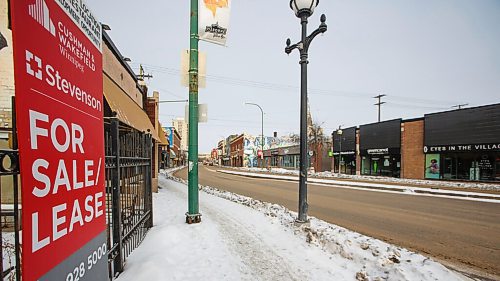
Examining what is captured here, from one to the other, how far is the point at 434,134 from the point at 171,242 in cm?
3011

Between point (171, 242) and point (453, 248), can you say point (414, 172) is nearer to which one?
point (453, 248)

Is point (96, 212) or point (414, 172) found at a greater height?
point (96, 212)

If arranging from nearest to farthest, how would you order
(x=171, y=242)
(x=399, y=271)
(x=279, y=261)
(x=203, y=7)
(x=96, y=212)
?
(x=96, y=212), (x=399, y=271), (x=279, y=261), (x=171, y=242), (x=203, y=7)

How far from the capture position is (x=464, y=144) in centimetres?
2539

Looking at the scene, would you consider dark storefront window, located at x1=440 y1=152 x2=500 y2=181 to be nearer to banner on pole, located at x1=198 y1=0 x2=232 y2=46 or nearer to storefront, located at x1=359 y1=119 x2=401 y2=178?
storefront, located at x1=359 y1=119 x2=401 y2=178

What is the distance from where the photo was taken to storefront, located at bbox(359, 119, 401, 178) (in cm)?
3209

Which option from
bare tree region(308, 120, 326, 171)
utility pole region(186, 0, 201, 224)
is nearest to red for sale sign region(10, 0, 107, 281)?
utility pole region(186, 0, 201, 224)

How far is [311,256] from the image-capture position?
16.1 feet

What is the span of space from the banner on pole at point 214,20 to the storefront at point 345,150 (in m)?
33.6

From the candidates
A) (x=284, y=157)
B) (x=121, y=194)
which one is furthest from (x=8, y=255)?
(x=284, y=157)

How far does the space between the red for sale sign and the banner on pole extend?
4507mm

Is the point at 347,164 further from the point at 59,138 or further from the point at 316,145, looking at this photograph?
the point at 59,138

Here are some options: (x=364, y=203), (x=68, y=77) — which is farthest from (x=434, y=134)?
(x=68, y=77)

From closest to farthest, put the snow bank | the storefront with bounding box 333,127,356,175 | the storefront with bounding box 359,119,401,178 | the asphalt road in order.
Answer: the snow bank < the asphalt road < the storefront with bounding box 359,119,401,178 < the storefront with bounding box 333,127,356,175
